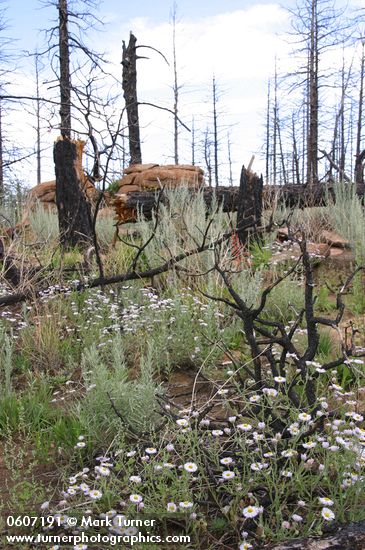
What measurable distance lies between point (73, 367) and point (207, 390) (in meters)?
1.00

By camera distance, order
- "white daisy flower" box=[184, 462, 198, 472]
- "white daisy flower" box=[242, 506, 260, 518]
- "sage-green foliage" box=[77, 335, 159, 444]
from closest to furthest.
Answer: "white daisy flower" box=[242, 506, 260, 518]
"white daisy flower" box=[184, 462, 198, 472]
"sage-green foliage" box=[77, 335, 159, 444]

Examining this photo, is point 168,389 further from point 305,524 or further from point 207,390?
point 305,524

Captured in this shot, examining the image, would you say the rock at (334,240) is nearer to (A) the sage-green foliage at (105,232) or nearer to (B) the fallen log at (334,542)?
(A) the sage-green foliage at (105,232)

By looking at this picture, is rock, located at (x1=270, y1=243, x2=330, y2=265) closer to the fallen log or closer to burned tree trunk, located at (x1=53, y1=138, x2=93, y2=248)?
burned tree trunk, located at (x1=53, y1=138, x2=93, y2=248)

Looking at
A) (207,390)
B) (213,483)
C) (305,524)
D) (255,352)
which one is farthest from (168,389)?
(305,524)

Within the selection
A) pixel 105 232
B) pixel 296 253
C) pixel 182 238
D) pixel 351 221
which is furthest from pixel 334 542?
pixel 105 232

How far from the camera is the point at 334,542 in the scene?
1.71 m

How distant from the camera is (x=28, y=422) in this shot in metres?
2.93

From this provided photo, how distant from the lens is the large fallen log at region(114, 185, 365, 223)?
795cm

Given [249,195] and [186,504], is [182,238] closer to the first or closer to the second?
[249,195]

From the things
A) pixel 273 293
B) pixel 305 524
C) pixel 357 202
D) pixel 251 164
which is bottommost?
pixel 305 524

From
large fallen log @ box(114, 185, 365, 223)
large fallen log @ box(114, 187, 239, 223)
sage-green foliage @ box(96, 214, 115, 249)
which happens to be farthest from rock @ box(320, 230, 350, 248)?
sage-green foliage @ box(96, 214, 115, 249)

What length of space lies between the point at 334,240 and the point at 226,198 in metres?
2.30

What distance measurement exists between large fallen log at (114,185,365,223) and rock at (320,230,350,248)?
72 cm
